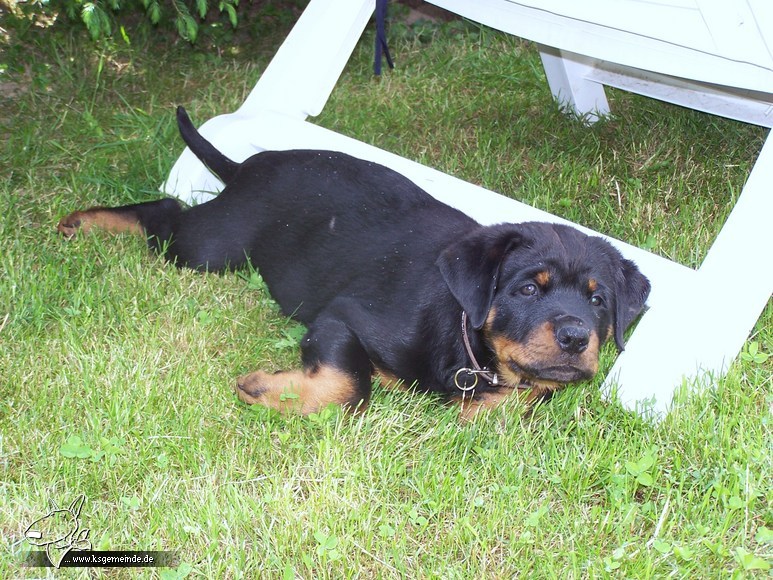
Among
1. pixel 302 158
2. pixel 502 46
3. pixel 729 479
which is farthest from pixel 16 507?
pixel 502 46

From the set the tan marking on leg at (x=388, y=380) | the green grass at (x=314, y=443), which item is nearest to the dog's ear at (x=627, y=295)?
the green grass at (x=314, y=443)

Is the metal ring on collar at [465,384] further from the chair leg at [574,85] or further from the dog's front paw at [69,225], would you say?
the chair leg at [574,85]

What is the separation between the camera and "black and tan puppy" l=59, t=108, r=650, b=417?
2947 millimetres

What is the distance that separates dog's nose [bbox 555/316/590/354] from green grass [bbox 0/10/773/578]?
1.12ft

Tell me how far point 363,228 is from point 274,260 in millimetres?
413

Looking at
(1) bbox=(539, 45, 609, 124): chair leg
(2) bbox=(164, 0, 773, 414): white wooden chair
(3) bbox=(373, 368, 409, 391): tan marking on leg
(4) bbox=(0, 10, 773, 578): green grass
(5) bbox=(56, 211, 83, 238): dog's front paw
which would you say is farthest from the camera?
(1) bbox=(539, 45, 609, 124): chair leg

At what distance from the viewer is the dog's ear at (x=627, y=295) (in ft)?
10.0

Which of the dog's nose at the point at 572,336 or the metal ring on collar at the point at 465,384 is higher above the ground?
the dog's nose at the point at 572,336

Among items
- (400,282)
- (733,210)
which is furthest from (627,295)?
(400,282)

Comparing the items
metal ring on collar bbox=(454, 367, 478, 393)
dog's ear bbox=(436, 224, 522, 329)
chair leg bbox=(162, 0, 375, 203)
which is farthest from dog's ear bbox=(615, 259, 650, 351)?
chair leg bbox=(162, 0, 375, 203)
